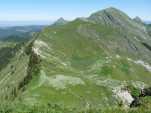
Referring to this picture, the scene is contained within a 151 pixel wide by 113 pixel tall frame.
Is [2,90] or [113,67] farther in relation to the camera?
[113,67]

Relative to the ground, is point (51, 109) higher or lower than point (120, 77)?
higher

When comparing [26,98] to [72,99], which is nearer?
[26,98]

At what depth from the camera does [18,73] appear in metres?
152

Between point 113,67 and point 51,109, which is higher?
point 51,109

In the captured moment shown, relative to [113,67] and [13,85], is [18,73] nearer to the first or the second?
[13,85]

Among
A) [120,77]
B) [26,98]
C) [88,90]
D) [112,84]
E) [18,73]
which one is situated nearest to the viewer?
[26,98]

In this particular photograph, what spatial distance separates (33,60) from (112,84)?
40.5 m

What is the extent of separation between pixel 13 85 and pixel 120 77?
2846 inches

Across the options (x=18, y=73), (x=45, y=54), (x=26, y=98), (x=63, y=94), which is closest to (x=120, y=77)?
(x=45, y=54)

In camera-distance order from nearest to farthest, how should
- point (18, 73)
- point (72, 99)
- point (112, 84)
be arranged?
point (72, 99) → point (112, 84) → point (18, 73)

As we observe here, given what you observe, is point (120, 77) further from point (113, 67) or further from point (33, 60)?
point (33, 60)

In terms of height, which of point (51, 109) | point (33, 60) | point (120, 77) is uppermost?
point (51, 109)

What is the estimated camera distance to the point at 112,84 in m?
132

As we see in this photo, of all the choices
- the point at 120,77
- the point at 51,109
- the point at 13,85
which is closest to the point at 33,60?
the point at 13,85
